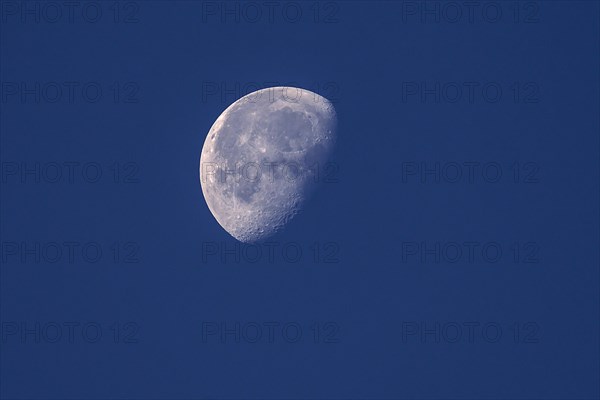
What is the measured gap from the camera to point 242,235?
14.2 m

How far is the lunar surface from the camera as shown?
1309cm

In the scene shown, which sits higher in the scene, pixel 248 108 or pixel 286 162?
pixel 248 108

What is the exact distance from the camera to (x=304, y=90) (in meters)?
14.6

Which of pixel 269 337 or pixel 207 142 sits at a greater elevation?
pixel 207 142

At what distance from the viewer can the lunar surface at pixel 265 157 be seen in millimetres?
13086

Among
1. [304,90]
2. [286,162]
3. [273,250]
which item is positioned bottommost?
[273,250]

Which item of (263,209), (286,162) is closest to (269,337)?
(263,209)

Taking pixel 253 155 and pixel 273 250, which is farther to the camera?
pixel 273 250

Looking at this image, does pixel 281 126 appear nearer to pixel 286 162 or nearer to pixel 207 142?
pixel 286 162

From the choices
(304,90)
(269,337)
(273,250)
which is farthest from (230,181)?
(269,337)

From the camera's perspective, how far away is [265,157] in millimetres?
13000

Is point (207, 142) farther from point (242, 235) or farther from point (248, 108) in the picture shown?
point (242, 235)

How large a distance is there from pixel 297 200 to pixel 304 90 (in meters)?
2.56

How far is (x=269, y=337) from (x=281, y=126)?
469 centimetres
